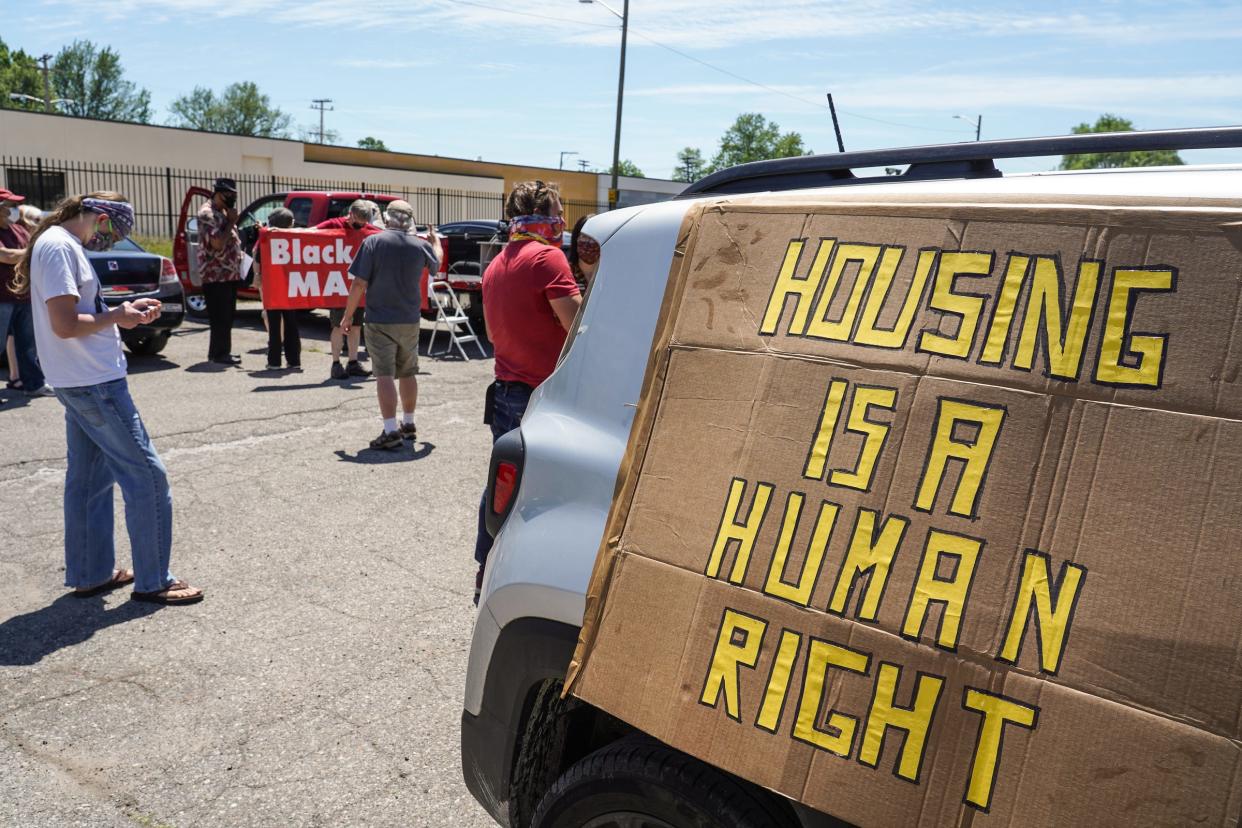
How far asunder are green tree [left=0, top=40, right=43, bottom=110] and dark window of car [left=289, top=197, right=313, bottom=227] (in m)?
83.9

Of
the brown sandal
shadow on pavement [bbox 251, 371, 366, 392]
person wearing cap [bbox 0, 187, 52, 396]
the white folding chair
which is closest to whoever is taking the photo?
the brown sandal

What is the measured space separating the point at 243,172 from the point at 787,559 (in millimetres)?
47633

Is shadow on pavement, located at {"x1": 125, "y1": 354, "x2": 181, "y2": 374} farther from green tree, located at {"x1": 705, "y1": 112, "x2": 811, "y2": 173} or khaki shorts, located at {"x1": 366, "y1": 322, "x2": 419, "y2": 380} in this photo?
green tree, located at {"x1": 705, "y1": 112, "x2": 811, "y2": 173}

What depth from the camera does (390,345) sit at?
301 inches

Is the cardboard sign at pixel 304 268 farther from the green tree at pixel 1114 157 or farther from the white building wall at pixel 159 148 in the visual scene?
the white building wall at pixel 159 148

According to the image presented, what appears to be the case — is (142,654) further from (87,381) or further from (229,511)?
(229,511)

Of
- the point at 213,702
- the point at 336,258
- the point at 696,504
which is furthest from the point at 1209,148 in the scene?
the point at 336,258

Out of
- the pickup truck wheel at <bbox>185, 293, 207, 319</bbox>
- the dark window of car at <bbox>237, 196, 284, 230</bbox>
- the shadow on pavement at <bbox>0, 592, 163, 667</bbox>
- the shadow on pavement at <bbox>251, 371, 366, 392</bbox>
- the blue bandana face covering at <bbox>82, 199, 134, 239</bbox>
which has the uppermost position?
the blue bandana face covering at <bbox>82, 199, 134, 239</bbox>

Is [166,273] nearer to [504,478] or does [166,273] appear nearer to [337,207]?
[337,207]

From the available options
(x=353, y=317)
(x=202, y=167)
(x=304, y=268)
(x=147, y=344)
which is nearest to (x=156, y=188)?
(x=202, y=167)

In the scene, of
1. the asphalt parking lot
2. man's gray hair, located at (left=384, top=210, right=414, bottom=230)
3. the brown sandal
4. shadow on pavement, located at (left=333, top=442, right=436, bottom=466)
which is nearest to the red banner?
man's gray hair, located at (left=384, top=210, right=414, bottom=230)

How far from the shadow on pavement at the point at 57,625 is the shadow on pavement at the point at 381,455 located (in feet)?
8.96

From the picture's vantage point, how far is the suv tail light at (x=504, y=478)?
249 cm

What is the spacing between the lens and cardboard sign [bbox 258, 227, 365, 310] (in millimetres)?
11039
